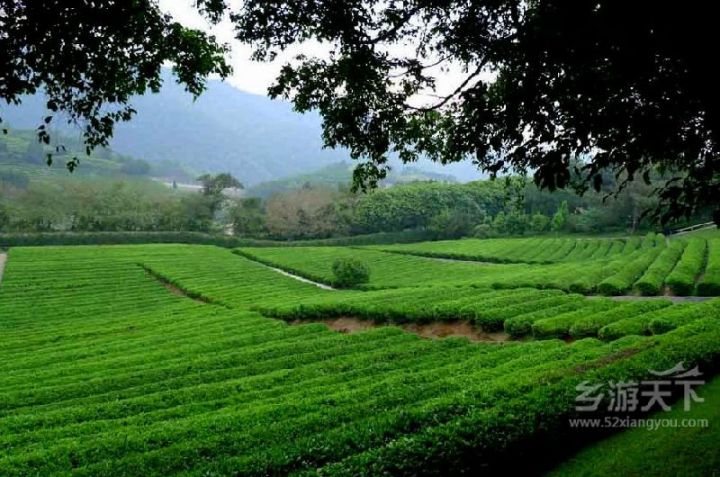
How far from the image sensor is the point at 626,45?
4969mm

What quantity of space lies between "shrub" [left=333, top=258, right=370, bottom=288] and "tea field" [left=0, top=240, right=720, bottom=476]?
8730 millimetres

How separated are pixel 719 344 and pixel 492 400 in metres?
5.72

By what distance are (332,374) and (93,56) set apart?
31.6 feet

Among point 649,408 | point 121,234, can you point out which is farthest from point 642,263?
point 121,234

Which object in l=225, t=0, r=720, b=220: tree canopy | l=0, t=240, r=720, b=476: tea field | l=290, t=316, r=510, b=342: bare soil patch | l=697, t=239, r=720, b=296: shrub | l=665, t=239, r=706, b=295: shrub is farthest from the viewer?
l=665, t=239, r=706, b=295: shrub

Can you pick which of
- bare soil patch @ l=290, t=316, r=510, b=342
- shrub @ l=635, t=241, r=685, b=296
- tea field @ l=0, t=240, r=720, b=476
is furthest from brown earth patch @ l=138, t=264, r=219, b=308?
shrub @ l=635, t=241, r=685, b=296

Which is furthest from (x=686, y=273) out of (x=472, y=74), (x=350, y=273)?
(x=472, y=74)

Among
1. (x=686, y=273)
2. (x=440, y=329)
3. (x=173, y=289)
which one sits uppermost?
(x=686, y=273)

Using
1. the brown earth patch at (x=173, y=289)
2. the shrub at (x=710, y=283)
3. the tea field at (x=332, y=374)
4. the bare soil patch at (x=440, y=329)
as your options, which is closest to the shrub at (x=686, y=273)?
the tea field at (x=332, y=374)

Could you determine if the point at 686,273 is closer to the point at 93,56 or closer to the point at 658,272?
the point at 658,272

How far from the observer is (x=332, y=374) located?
528 inches

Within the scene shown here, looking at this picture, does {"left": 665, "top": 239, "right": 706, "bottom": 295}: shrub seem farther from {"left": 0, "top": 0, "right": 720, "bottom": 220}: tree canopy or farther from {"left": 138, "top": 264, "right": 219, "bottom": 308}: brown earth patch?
{"left": 138, "top": 264, "right": 219, "bottom": 308}: brown earth patch

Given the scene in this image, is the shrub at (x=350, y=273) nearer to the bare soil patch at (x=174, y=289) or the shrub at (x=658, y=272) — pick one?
the bare soil patch at (x=174, y=289)

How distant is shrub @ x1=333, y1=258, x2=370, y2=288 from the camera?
140 feet
